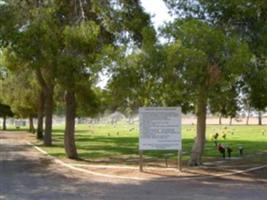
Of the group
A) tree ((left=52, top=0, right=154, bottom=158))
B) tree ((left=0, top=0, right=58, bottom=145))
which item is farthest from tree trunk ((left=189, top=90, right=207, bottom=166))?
tree ((left=0, top=0, right=58, bottom=145))

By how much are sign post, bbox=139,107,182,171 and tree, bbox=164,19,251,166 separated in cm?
170

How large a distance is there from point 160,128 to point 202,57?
370 centimetres

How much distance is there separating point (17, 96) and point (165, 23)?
30443mm

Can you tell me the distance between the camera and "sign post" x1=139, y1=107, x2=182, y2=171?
20547mm

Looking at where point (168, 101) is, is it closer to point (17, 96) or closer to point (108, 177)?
point (108, 177)

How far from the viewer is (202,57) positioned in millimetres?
18141

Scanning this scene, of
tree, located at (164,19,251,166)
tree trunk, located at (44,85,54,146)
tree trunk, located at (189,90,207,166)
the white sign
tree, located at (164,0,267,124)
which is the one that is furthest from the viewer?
tree trunk, located at (44,85,54,146)

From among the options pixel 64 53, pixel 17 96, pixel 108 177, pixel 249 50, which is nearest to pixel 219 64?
pixel 249 50

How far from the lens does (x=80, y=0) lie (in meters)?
24.4

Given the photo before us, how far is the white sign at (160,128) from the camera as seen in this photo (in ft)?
67.4

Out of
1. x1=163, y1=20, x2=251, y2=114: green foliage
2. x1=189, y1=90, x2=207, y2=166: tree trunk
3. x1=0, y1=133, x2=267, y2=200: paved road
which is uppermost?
x1=163, y1=20, x2=251, y2=114: green foliage

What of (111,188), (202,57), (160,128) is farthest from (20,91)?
(111,188)

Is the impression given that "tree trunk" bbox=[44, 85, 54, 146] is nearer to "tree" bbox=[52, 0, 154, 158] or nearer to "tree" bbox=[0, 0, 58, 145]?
"tree" bbox=[52, 0, 154, 158]

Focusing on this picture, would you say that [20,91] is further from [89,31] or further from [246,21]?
[246,21]
